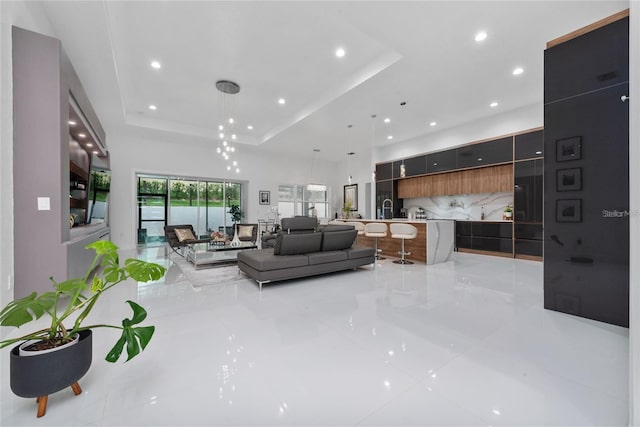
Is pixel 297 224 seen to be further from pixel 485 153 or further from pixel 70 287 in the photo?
pixel 485 153

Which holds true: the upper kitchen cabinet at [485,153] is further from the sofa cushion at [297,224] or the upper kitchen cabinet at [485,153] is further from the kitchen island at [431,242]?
the sofa cushion at [297,224]

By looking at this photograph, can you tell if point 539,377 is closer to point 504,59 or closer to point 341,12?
point 341,12

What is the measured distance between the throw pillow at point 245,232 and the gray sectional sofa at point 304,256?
288 cm


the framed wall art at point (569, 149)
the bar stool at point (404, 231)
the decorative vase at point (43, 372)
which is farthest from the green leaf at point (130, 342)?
the bar stool at point (404, 231)

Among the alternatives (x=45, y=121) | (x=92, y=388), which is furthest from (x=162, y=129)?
(x=92, y=388)

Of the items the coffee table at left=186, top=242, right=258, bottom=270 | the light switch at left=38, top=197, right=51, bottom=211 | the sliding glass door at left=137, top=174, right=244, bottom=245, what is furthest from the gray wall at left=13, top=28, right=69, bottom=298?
the sliding glass door at left=137, top=174, right=244, bottom=245

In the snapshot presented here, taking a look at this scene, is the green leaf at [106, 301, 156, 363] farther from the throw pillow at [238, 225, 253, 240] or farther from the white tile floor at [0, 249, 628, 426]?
the throw pillow at [238, 225, 253, 240]

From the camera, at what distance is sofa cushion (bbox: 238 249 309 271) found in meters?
3.71

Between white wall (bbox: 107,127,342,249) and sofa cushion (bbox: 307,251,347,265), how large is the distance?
5966 mm

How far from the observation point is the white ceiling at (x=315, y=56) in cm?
323

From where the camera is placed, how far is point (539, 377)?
175cm

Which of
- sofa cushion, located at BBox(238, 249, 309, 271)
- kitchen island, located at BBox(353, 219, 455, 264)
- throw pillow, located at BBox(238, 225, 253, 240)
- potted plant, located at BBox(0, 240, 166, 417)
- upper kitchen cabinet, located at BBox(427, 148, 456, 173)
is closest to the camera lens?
potted plant, located at BBox(0, 240, 166, 417)

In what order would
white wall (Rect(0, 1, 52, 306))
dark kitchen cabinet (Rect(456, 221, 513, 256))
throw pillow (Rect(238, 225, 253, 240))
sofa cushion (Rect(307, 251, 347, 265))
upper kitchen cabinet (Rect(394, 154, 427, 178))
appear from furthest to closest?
1. upper kitchen cabinet (Rect(394, 154, 427, 178))
2. throw pillow (Rect(238, 225, 253, 240))
3. dark kitchen cabinet (Rect(456, 221, 513, 256))
4. sofa cushion (Rect(307, 251, 347, 265))
5. white wall (Rect(0, 1, 52, 306))

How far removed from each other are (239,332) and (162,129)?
6875 mm
